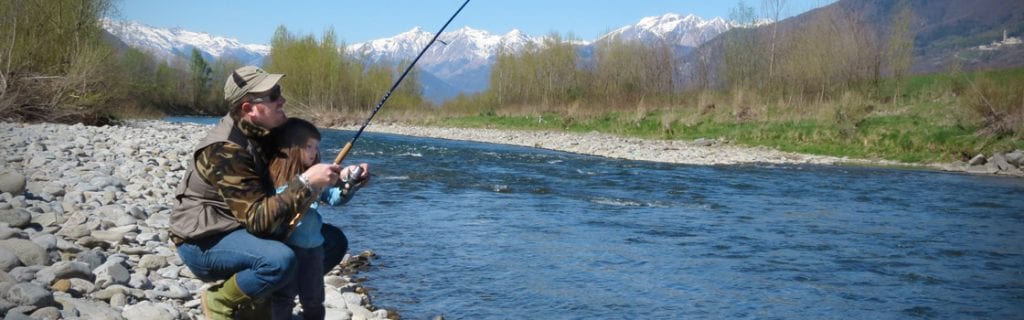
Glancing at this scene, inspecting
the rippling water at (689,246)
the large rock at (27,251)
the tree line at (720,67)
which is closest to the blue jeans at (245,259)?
the large rock at (27,251)

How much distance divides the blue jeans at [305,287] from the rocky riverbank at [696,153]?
1625 cm

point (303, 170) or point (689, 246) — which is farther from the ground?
point (303, 170)

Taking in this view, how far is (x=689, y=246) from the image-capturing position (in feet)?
27.1

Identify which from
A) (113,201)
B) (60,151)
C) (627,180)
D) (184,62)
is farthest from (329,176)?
(184,62)

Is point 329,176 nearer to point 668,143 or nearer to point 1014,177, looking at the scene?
point 1014,177

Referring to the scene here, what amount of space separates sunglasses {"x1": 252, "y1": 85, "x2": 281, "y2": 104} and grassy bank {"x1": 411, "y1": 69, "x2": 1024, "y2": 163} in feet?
60.4

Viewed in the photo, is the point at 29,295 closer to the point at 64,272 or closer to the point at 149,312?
the point at 149,312

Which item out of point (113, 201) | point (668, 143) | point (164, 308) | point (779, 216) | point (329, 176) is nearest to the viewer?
point (329, 176)

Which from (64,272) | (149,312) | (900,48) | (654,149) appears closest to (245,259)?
(149,312)

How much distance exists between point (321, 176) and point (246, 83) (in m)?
0.51

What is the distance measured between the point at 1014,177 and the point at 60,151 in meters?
16.3

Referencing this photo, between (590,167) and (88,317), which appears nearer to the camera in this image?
(88,317)

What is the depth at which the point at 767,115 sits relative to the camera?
90.0 ft

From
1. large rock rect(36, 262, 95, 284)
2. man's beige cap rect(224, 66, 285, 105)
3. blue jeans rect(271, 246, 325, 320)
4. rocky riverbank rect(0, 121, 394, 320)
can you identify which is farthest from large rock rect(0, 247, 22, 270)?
man's beige cap rect(224, 66, 285, 105)
